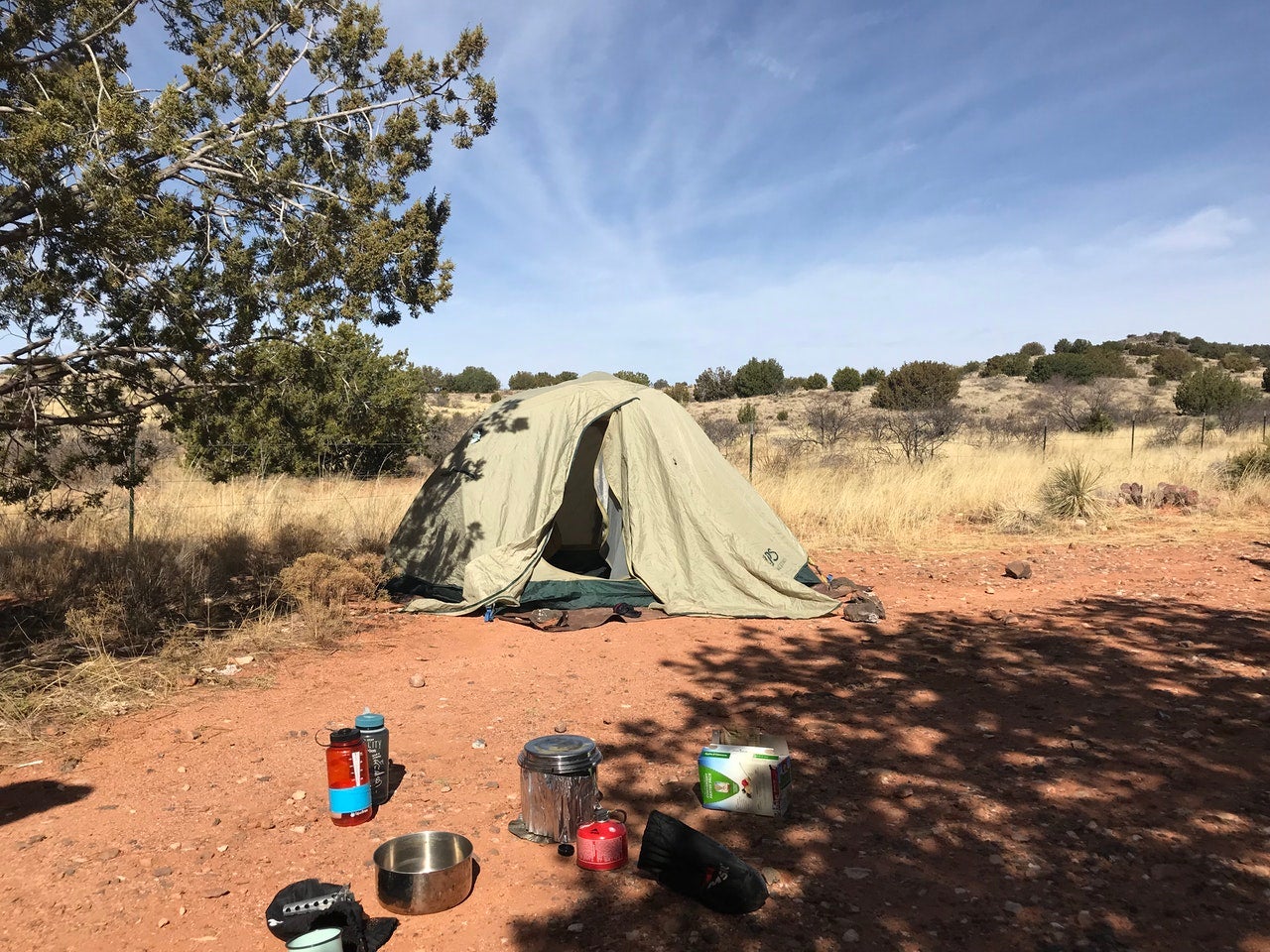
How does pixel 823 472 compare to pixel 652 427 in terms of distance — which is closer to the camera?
pixel 652 427

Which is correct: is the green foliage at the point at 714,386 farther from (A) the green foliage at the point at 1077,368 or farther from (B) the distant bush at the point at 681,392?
(A) the green foliage at the point at 1077,368

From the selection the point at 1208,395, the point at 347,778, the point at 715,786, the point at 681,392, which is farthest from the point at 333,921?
the point at 681,392

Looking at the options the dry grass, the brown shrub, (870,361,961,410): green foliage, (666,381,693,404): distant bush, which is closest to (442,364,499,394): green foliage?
(666,381,693,404): distant bush

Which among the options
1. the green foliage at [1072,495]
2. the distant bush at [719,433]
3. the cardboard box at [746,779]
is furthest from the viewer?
the distant bush at [719,433]

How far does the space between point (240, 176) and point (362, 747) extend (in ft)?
13.1

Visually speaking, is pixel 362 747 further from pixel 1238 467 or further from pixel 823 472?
pixel 1238 467

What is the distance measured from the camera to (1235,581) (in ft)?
27.1

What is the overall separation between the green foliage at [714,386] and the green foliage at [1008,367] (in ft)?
44.4

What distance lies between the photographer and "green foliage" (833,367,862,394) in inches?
1490

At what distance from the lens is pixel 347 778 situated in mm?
3686

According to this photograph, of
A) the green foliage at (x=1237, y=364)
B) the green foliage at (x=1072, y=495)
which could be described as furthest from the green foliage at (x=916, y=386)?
the green foliage at (x=1237, y=364)

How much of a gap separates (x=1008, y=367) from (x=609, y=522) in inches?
1476

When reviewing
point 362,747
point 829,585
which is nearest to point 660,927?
point 362,747

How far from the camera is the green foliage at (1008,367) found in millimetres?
40531
